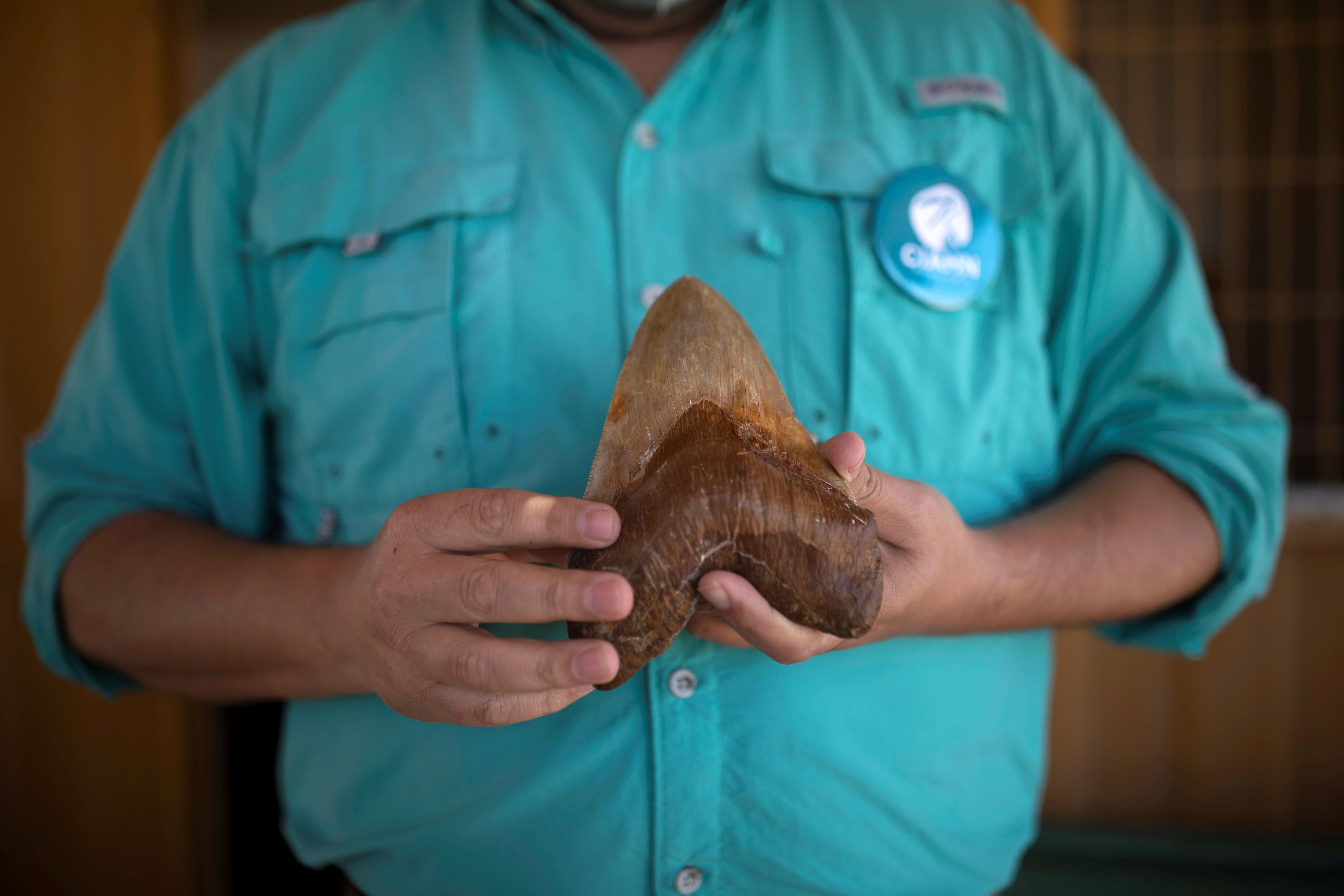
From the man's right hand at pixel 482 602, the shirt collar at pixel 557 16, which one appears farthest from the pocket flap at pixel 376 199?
the man's right hand at pixel 482 602

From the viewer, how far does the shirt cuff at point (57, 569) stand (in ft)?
4.46

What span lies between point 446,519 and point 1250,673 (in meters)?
3.27

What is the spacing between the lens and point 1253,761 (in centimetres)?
306

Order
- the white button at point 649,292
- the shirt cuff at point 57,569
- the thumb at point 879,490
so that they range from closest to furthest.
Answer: the thumb at point 879,490, the white button at point 649,292, the shirt cuff at point 57,569

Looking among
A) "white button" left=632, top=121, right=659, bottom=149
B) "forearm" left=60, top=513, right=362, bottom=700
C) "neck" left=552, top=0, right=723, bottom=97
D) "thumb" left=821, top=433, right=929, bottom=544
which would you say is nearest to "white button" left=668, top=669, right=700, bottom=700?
"thumb" left=821, top=433, right=929, bottom=544

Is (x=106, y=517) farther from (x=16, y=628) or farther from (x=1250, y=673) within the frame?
(x=1250, y=673)

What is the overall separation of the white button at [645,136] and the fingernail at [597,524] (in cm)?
69

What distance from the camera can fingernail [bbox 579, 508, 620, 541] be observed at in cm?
86

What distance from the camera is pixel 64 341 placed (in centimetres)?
275

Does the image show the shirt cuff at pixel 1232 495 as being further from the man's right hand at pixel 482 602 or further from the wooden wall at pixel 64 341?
the wooden wall at pixel 64 341

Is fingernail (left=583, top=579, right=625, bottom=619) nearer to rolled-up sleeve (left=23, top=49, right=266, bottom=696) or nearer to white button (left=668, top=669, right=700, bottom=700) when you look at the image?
white button (left=668, top=669, right=700, bottom=700)

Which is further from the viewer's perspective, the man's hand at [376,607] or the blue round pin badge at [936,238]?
the blue round pin badge at [936,238]

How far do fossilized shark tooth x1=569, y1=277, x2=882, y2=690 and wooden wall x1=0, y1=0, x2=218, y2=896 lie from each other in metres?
2.60

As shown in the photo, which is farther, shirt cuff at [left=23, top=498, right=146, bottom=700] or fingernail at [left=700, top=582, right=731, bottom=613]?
shirt cuff at [left=23, top=498, right=146, bottom=700]
